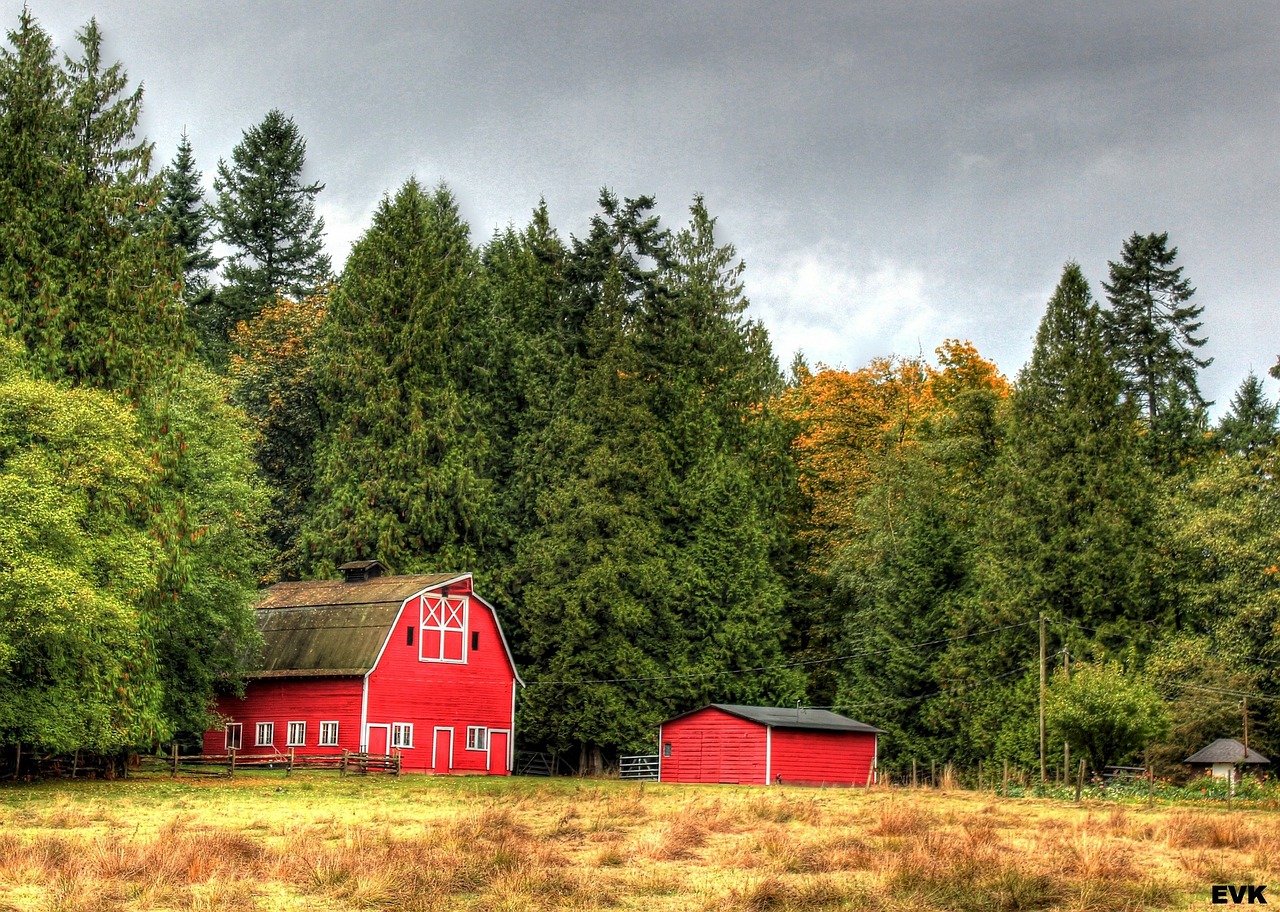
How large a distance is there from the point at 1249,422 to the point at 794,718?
35831 mm

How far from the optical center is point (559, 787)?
38406 millimetres

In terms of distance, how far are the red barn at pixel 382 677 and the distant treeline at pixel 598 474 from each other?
2.45 m

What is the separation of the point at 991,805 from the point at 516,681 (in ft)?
79.8

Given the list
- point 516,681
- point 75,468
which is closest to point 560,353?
point 516,681

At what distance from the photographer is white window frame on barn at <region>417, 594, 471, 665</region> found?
48.6m

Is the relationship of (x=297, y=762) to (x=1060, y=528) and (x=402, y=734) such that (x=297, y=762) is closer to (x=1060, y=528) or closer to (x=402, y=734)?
(x=402, y=734)

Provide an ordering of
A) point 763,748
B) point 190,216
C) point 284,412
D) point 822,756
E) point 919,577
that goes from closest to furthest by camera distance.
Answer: point 763,748 → point 822,756 → point 919,577 → point 284,412 → point 190,216

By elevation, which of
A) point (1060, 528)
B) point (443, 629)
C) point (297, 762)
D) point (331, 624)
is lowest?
point (297, 762)

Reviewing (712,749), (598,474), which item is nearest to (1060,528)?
(712,749)

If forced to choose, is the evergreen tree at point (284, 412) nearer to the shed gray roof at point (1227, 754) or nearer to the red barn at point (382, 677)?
the red barn at point (382, 677)

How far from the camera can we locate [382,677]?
47.2 metres

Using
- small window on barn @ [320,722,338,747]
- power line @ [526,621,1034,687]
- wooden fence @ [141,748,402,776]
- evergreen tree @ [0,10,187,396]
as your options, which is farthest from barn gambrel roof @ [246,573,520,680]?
evergreen tree @ [0,10,187,396]

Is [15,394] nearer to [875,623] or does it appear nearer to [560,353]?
[560,353]

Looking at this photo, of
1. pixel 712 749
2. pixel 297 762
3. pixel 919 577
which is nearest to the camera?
pixel 297 762
